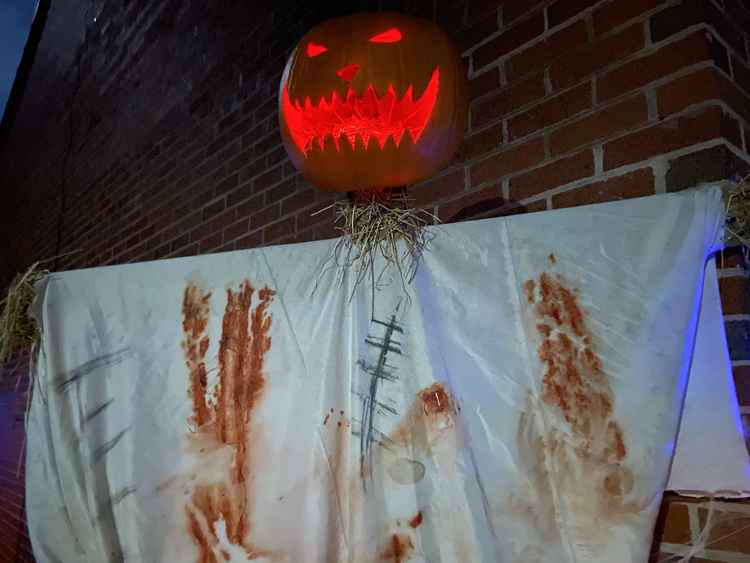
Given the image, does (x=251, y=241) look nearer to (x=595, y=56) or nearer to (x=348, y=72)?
(x=348, y=72)

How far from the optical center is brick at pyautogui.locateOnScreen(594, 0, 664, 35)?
99 cm

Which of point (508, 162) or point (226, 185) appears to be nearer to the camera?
point (508, 162)

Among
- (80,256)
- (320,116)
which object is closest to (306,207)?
(320,116)

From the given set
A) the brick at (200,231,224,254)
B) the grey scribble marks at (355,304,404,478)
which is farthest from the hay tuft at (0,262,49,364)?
the brick at (200,231,224,254)

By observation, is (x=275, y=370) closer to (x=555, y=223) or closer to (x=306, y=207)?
(x=555, y=223)

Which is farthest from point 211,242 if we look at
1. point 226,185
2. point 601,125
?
point 601,125

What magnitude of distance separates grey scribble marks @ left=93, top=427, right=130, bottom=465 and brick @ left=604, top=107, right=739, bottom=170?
1.14m

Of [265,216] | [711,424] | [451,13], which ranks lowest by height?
[711,424]

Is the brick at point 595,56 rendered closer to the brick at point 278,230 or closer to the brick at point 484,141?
the brick at point 484,141

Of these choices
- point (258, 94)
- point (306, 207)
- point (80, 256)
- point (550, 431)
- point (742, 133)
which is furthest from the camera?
point (80, 256)

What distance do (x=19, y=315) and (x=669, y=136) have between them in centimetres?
143

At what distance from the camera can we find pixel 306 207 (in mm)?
1732

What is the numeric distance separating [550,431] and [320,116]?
0.69 metres

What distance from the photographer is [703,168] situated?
864mm
